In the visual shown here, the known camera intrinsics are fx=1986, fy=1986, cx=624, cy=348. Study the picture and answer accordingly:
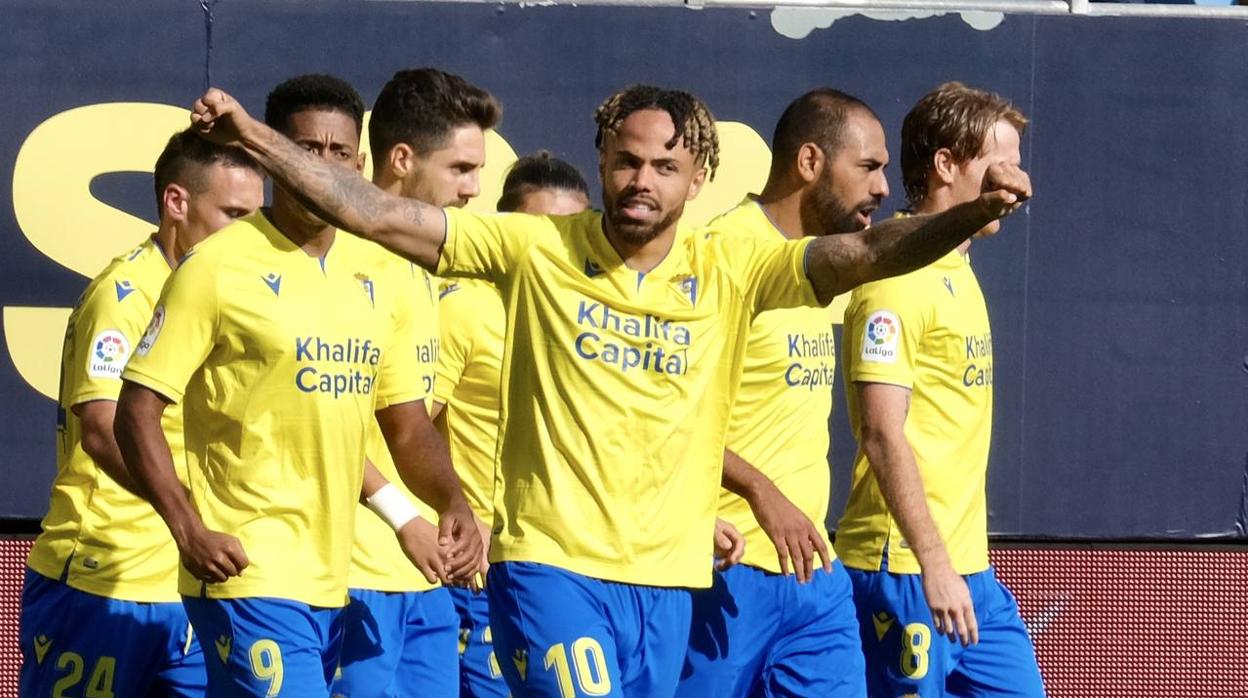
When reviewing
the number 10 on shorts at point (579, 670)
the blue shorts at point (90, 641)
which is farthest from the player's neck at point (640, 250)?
the blue shorts at point (90, 641)

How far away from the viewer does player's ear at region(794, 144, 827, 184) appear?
591 cm

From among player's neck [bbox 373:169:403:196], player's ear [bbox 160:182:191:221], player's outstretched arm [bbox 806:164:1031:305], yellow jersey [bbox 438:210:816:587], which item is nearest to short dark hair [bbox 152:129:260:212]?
player's ear [bbox 160:182:191:221]

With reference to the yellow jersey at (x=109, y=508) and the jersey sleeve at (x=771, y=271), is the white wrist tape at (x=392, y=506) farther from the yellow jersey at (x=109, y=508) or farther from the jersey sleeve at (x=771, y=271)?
the jersey sleeve at (x=771, y=271)

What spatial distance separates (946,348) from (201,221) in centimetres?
219

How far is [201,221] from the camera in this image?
5.77 m

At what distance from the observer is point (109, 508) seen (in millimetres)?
5609

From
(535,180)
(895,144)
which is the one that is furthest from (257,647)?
(895,144)

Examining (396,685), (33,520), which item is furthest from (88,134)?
(396,685)

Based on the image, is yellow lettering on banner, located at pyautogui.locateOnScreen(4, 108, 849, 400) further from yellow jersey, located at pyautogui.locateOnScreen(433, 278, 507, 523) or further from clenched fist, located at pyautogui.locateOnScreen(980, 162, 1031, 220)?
clenched fist, located at pyautogui.locateOnScreen(980, 162, 1031, 220)

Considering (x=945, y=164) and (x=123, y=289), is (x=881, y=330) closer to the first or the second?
(x=945, y=164)

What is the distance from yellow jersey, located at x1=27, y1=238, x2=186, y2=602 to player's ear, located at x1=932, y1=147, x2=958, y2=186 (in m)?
2.27

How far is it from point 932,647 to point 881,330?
0.93m

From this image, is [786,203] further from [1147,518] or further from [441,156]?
[1147,518]

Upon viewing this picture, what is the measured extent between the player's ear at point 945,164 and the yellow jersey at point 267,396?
73.3 inches
